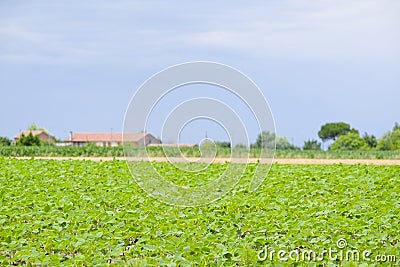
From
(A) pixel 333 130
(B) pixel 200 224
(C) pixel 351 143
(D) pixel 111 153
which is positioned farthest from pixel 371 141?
(B) pixel 200 224

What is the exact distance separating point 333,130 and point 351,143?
1076 centimetres

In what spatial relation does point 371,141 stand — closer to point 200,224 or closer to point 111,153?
point 111,153

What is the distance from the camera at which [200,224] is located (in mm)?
8297

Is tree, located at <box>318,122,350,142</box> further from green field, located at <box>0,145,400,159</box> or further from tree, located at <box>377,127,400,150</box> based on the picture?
green field, located at <box>0,145,400,159</box>

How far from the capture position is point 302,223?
809cm

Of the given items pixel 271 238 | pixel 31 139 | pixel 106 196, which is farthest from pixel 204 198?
pixel 31 139

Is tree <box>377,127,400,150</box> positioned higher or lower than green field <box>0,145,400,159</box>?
higher

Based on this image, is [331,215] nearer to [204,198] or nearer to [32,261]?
[204,198]

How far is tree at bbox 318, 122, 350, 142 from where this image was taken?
65688 mm

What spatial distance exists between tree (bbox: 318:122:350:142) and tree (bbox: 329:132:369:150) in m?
8.41

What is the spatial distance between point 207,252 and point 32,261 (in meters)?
1.93

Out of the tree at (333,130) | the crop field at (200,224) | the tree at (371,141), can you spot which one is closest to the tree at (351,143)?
the tree at (371,141)

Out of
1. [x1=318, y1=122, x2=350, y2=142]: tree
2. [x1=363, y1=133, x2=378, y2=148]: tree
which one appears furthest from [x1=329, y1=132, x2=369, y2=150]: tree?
[x1=318, y1=122, x2=350, y2=142]: tree

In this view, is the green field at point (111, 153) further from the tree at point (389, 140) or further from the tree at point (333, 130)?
the tree at point (333, 130)
